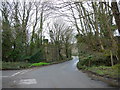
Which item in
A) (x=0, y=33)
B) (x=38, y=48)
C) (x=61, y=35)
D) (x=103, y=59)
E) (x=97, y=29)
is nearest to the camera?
(x=97, y=29)

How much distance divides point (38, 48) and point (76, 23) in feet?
44.2

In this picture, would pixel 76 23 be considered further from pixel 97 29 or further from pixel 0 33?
pixel 0 33

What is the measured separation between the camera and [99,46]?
21.3 m

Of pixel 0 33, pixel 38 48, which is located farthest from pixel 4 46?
pixel 38 48

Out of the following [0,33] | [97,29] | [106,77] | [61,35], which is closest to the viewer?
[106,77]

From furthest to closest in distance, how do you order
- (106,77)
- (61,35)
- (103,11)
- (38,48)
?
(61,35), (38,48), (103,11), (106,77)

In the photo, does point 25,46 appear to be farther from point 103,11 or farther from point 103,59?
point 103,11

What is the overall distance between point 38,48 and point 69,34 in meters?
14.4

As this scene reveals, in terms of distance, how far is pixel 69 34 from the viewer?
1871 inches

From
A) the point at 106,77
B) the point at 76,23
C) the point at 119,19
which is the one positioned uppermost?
the point at 76,23

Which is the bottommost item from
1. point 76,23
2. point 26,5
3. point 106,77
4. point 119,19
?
point 106,77

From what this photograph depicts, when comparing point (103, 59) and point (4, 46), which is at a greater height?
point (4, 46)

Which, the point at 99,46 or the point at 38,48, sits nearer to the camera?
the point at 99,46

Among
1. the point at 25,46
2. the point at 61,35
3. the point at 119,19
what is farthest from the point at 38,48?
the point at 119,19
